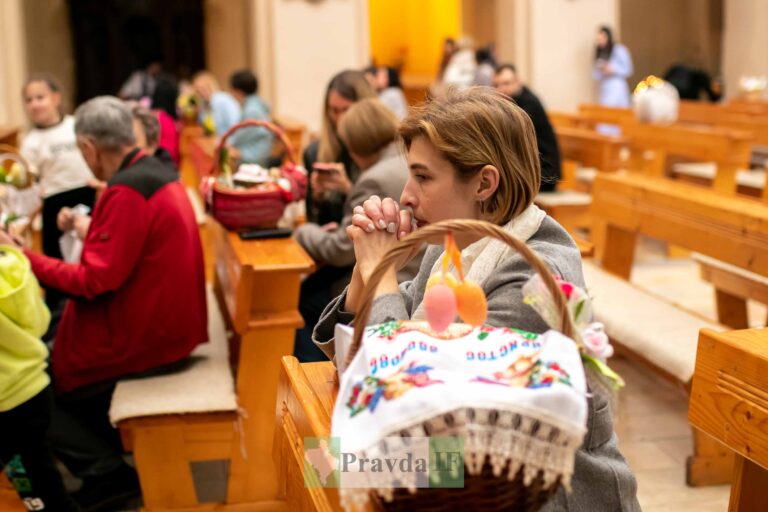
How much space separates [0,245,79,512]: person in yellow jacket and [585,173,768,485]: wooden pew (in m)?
2.34

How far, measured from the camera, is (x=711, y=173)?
8.62m

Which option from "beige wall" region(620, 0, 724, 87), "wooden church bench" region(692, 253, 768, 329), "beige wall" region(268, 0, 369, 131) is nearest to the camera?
"wooden church bench" region(692, 253, 768, 329)

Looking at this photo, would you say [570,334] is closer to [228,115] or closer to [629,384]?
[629,384]

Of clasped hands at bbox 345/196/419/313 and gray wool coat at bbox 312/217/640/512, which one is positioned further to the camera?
clasped hands at bbox 345/196/419/313

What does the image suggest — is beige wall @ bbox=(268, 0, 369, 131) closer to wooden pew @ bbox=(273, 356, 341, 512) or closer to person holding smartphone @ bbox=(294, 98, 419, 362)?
person holding smartphone @ bbox=(294, 98, 419, 362)

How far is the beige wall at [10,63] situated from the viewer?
10938 mm

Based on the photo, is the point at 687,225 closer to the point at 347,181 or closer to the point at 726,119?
the point at 347,181

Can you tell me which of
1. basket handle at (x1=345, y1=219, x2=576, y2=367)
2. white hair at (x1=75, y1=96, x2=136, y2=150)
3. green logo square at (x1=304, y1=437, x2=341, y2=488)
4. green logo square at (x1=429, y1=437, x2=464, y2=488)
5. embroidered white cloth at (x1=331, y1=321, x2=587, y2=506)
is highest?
white hair at (x1=75, y1=96, x2=136, y2=150)

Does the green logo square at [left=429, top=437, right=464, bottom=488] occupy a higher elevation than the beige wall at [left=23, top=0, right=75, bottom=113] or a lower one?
lower

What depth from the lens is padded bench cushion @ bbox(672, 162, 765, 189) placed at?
307 inches

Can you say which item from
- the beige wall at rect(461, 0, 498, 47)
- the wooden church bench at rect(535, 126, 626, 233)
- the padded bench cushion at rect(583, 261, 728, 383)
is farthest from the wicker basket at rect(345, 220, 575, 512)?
the beige wall at rect(461, 0, 498, 47)

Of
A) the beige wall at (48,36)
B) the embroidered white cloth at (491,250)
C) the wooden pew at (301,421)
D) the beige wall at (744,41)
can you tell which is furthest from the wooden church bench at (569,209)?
the beige wall at (48,36)

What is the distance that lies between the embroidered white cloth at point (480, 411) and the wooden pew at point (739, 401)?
114 centimetres

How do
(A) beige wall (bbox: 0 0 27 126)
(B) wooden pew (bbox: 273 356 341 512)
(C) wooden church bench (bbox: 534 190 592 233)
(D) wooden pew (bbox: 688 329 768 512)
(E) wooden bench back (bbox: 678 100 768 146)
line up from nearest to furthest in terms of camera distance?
(B) wooden pew (bbox: 273 356 341 512)
(D) wooden pew (bbox: 688 329 768 512)
(C) wooden church bench (bbox: 534 190 592 233)
(E) wooden bench back (bbox: 678 100 768 146)
(A) beige wall (bbox: 0 0 27 126)
